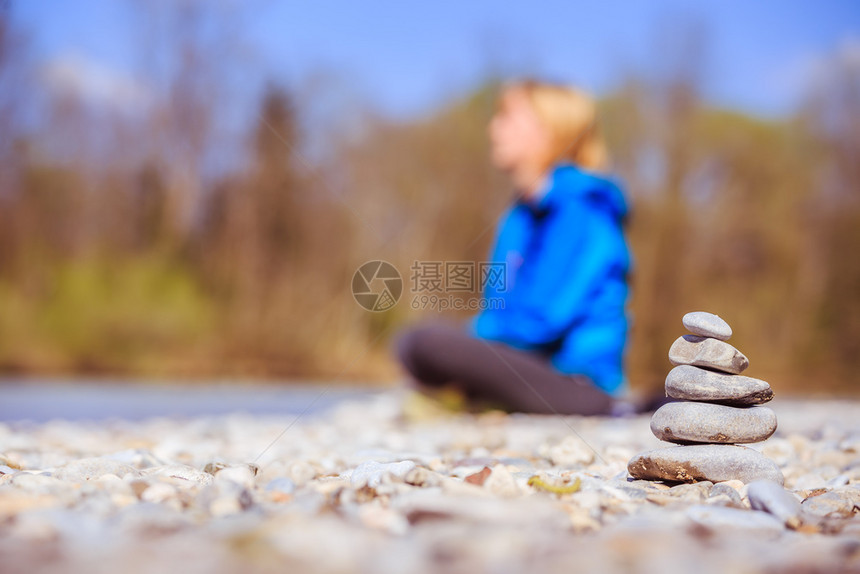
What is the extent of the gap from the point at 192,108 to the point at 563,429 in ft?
25.4

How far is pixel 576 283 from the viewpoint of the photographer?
11.0 feet

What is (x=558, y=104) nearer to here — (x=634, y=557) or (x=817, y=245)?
(x=634, y=557)

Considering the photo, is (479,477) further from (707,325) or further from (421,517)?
(707,325)

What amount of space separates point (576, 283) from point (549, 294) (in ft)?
0.53

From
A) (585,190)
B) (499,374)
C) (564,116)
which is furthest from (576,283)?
(564,116)

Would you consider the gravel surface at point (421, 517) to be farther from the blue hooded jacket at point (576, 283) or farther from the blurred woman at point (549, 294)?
the blue hooded jacket at point (576, 283)

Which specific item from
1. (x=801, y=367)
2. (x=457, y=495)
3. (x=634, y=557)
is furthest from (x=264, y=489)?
(x=801, y=367)

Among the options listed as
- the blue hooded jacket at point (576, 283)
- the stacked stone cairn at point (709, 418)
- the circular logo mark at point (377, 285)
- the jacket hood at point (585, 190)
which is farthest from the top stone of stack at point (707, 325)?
the circular logo mark at point (377, 285)

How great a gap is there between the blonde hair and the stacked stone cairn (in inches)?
91.5

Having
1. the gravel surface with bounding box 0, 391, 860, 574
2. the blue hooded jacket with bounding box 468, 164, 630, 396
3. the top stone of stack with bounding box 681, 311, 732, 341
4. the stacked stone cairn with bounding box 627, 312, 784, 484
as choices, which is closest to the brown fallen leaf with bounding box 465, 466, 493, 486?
the gravel surface with bounding box 0, 391, 860, 574

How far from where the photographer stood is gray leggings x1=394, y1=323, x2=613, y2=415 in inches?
127

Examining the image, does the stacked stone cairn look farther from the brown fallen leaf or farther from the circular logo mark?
the circular logo mark

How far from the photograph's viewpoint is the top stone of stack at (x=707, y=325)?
1.56 meters

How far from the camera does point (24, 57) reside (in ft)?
22.9
